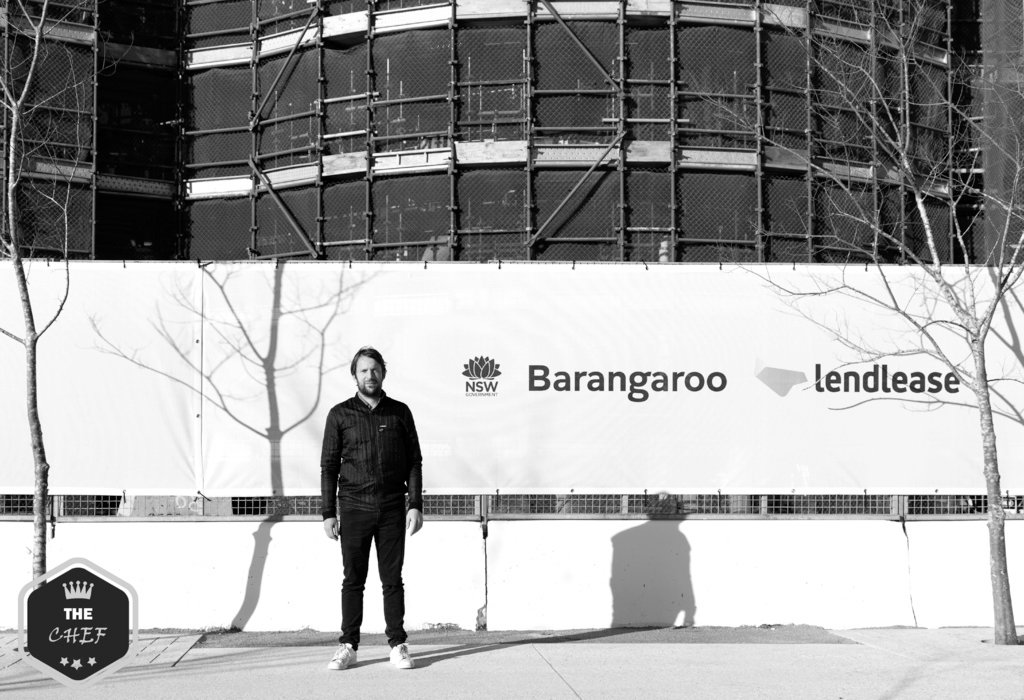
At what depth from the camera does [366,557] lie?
25.9 ft

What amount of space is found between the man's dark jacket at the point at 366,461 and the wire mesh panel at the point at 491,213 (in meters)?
14.5

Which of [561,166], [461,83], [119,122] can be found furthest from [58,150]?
[561,166]

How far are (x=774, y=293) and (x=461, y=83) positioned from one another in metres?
13.8

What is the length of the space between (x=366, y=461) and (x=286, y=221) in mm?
17605

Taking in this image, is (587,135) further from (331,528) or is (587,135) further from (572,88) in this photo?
(331,528)

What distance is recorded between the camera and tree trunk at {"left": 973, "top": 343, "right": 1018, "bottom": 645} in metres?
8.88

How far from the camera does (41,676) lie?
7.30 meters

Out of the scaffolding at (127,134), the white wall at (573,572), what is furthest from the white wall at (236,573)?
the scaffolding at (127,134)

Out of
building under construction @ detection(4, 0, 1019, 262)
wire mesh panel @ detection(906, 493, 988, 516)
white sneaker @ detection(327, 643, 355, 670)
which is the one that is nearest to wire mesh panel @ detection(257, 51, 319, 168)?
building under construction @ detection(4, 0, 1019, 262)

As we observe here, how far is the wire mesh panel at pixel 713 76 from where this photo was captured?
75.0 feet

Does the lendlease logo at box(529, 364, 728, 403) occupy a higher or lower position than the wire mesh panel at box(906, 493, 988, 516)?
higher

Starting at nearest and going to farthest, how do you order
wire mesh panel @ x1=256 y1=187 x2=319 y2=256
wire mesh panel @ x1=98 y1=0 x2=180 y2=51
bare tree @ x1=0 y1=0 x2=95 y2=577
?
bare tree @ x1=0 y1=0 x2=95 y2=577 → wire mesh panel @ x1=256 y1=187 x2=319 y2=256 → wire mesh panel @ x1=98 y1=0 x2=180 y2=51

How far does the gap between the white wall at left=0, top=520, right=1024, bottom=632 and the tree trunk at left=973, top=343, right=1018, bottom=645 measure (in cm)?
73

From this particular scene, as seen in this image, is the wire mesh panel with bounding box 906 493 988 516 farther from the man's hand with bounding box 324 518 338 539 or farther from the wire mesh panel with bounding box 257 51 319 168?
the wire mesh panel with bounding box 257 51 319 168
